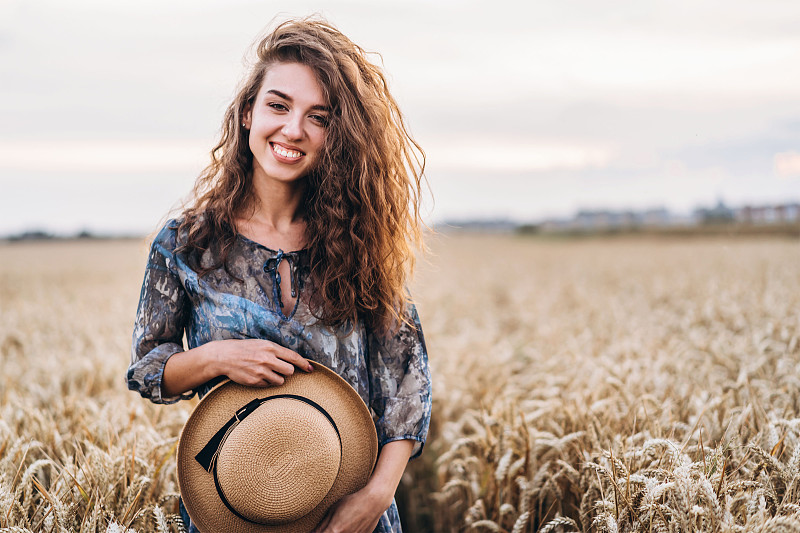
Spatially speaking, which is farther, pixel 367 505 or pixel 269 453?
pixel 367 505

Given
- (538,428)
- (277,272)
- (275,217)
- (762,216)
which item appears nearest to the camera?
(277,272)

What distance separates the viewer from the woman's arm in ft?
5.93

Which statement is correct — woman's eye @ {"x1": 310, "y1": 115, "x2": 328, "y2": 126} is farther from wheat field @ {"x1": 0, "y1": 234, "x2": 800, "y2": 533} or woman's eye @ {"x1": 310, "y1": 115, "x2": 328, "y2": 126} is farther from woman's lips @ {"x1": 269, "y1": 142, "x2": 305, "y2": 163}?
wheat field @ {"x1": 0, "y1": 234, "x2": 800, "y2": 533}

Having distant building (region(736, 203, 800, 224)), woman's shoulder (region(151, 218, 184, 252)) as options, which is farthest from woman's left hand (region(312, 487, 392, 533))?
distant building (region(736, 203, 800, 224))

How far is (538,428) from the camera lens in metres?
3.27

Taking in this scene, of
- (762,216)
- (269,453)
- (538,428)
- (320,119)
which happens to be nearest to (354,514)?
(269,453)

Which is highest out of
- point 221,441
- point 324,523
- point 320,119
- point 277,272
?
point 320,119

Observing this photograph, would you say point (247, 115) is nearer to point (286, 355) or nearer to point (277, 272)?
point (277, 272)

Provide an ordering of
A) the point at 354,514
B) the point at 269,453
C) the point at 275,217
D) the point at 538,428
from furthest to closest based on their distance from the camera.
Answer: the point at 538,428
the point at 275,217
the point at 354,514
the point at 269,453

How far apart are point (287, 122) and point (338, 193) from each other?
0.29m

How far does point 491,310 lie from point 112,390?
5.78 meters

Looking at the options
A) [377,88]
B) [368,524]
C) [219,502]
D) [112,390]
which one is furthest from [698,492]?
[112,390]

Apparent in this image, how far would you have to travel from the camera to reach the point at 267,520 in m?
1.73

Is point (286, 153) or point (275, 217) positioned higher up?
point (286, 153)
